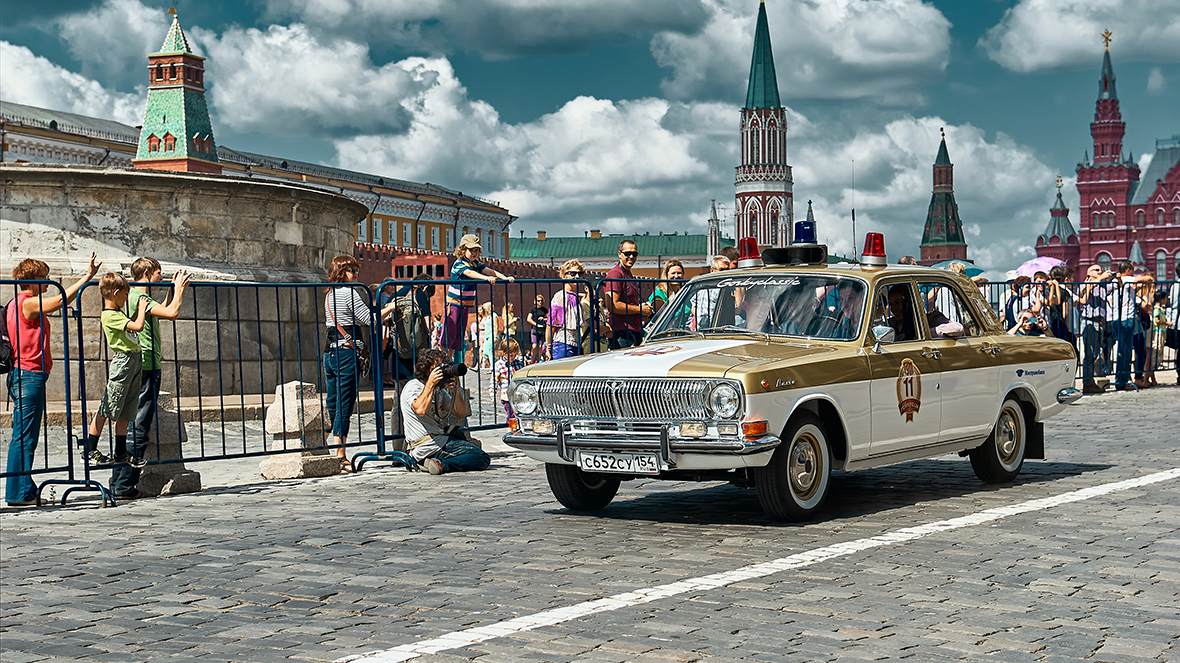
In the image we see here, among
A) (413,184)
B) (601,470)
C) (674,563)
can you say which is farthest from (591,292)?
(413,184)

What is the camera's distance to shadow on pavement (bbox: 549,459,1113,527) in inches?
339

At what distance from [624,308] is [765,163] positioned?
566ft

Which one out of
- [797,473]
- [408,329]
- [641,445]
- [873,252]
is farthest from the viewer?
[408,329]

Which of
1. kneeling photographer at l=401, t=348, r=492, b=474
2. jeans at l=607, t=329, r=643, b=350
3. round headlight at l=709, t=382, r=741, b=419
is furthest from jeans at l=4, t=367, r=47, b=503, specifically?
jeans at l=607, t=329, r=643, b=350

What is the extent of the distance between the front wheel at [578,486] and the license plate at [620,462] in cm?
47

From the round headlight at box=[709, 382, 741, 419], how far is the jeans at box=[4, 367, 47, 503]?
5.01m

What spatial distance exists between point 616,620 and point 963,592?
1.62 metres

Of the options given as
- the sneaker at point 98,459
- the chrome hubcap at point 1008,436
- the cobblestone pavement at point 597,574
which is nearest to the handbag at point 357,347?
the cobblestone pavement at point 597,574

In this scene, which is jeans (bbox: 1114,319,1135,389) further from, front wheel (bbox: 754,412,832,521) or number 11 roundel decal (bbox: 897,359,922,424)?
front wheel (bbox: 754,412,832,521)

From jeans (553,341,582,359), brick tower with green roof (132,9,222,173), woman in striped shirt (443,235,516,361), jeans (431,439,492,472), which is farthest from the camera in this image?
brick tower with green roof (132,9,222,173)

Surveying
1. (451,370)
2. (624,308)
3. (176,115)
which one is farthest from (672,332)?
(176,115)

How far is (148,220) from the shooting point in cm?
1742

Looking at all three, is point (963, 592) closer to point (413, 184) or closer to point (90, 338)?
point (90, 338)

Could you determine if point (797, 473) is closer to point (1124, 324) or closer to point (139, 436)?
point (139, 436)
